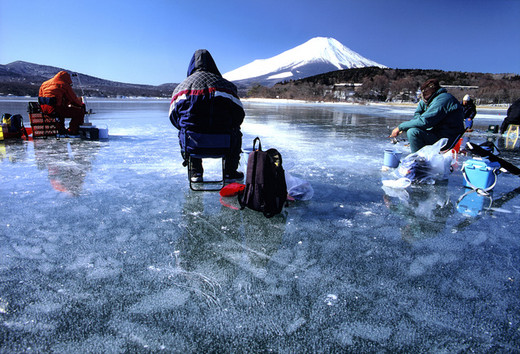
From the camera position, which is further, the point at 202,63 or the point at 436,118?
the point at 436,118

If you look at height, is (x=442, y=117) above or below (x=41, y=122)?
above

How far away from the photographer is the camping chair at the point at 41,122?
22.7 feet

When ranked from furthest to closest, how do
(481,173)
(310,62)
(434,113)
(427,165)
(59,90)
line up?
(310,62)
(59,90)
(434,113)
(427,165)
(481,173)

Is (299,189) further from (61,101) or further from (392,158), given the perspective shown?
(61,101)

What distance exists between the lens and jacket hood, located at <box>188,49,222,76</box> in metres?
3.37

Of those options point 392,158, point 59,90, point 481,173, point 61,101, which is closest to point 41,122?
point 61,101

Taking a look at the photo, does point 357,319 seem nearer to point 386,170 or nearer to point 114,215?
point 114,215

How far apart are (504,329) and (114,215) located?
9.74 feet

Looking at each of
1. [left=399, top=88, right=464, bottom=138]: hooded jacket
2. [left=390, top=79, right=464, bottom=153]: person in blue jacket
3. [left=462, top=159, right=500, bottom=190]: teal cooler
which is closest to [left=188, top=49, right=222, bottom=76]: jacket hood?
[left=390, top=79, right=464, bottom=153]: person in blue jacket

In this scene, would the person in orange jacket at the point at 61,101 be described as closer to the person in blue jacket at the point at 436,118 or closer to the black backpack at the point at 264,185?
the black backpack at the point at 264,185

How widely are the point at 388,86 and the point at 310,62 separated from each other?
9835 centimetres

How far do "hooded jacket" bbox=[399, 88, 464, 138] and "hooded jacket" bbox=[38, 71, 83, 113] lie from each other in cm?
754

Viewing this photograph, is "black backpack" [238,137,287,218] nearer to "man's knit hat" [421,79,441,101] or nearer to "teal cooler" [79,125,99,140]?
"man's knit hat" [421,79,441,101]

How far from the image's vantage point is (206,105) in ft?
10.00
